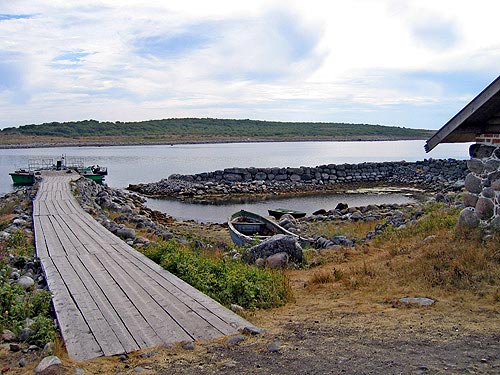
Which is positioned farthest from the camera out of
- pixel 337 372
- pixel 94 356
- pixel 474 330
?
pixel 474 330

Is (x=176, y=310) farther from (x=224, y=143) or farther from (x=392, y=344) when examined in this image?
(x=224, y=143)

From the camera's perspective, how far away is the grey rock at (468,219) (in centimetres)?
966

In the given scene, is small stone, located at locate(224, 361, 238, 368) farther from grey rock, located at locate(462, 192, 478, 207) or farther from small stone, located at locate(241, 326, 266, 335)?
grey rock, located at locate(462, 192, 478, 207)

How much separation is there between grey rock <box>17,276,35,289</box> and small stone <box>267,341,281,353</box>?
442 centimetres

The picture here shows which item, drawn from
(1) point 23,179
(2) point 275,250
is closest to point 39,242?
(2) point 275,250

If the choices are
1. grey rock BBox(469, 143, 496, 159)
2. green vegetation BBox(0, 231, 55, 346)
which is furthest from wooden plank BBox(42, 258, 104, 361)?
grey rock BBox(469, 143, 496, 159)

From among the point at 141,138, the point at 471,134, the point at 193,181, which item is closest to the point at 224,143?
the point at 141,138

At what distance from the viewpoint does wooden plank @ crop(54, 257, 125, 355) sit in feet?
18.4

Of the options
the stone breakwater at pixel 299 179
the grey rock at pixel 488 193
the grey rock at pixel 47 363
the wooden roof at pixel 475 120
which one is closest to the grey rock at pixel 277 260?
the wooden roof at pixel 475 120

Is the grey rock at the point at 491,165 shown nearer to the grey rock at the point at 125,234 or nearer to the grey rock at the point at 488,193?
the grey rock at the point at 488,193

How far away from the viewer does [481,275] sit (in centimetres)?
790

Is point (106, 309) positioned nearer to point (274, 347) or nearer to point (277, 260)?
point (274, 347)

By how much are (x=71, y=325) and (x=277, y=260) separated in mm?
5097

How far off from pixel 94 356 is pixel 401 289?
469cm
